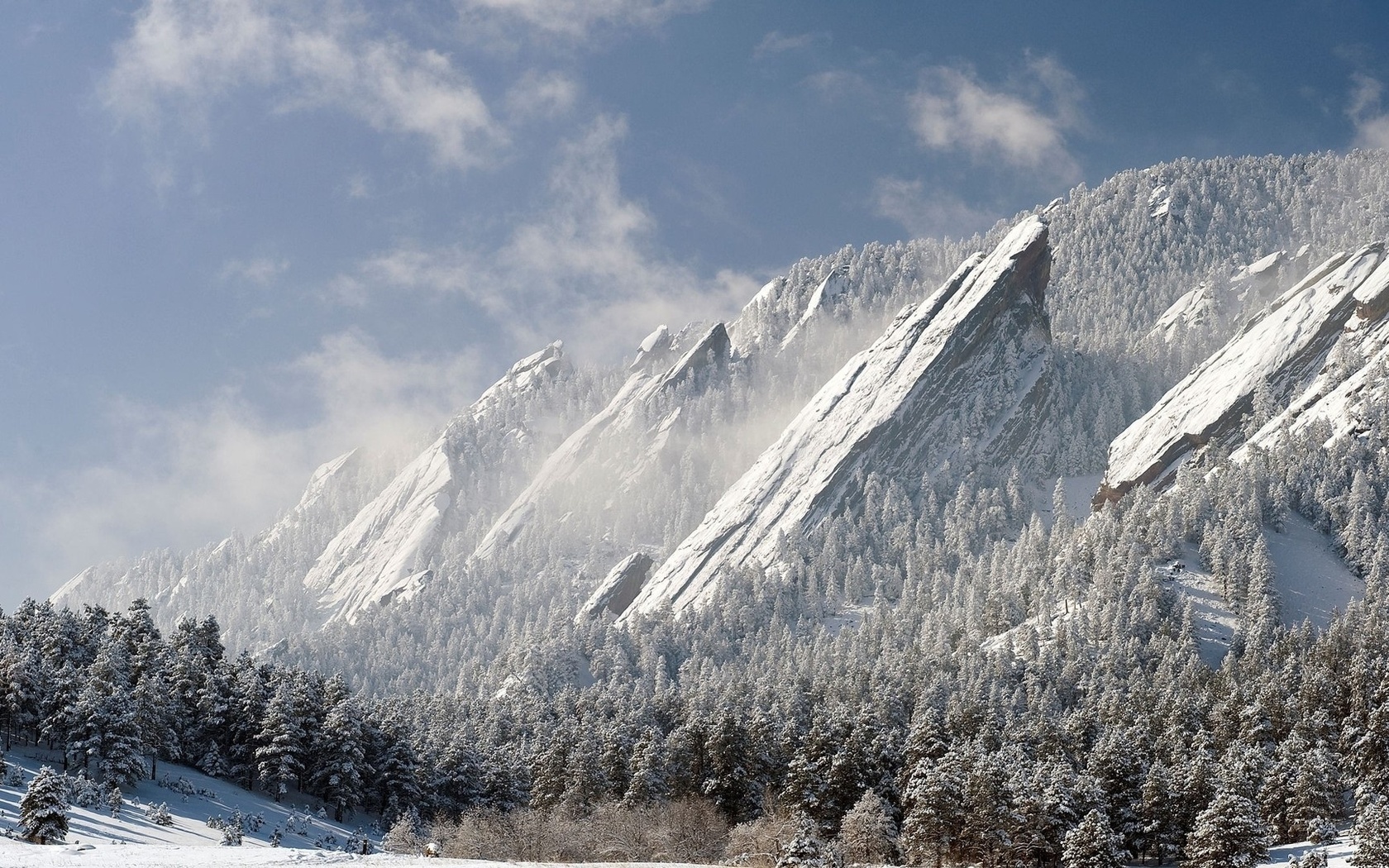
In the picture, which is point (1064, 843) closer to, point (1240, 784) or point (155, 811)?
point (1240, 784)

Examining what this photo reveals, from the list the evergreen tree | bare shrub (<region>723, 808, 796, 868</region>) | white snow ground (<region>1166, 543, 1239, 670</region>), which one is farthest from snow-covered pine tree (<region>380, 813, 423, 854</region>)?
white snow ground (<region>1166, 543, 1239, 670</region>)

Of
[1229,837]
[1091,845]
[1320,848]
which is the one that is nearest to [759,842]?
[1091,845]

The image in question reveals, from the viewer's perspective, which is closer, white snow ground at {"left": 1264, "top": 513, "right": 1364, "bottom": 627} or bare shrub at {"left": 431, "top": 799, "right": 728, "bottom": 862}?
bare shrub at {"left": 431, "top": 799, "right": 728, "bottom": 862}

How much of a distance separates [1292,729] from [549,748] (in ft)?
217

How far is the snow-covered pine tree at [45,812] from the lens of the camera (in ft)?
182

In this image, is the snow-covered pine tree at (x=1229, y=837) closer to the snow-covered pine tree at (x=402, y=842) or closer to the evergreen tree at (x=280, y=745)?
the snow-covered pine tree at (x=402, y=842)

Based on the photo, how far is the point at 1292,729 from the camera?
4058 inches

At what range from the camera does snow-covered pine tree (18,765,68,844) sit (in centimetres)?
5553

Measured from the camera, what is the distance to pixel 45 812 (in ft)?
185

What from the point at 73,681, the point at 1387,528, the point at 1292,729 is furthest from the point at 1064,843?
the point at 1387,528

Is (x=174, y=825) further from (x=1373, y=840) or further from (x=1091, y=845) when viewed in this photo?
(x=1373, y=840)

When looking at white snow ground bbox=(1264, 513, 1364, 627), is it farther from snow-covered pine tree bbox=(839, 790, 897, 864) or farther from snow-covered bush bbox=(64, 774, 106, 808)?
snow-covered bush bbox=(64, 774, 106, 808)

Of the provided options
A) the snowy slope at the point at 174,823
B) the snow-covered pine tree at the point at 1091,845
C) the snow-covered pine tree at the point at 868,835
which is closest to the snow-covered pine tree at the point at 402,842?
the snowy slope at the point at 174,823

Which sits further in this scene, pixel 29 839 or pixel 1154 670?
pixel 1154 670
